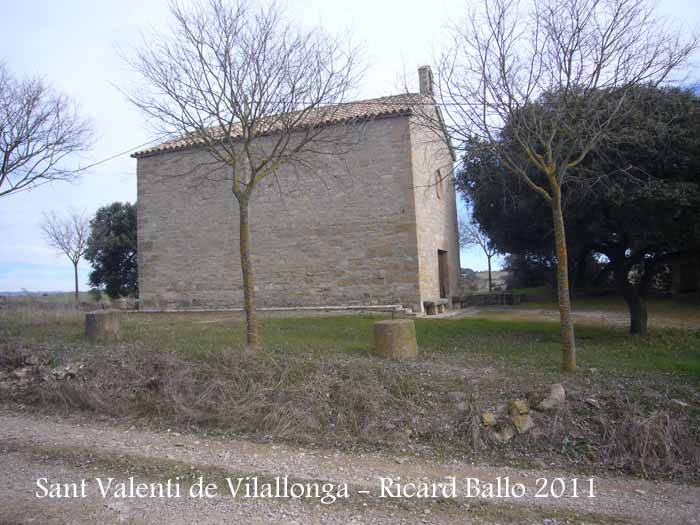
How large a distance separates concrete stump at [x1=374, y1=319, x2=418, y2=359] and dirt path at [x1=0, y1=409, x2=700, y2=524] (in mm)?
2532

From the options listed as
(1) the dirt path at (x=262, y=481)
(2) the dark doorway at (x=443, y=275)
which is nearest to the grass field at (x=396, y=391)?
(1) the dirt path at (x=262, y=481)

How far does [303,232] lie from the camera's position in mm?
15039

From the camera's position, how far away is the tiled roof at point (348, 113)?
303 inches

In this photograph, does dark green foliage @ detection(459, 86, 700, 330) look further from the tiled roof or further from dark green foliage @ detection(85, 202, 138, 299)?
dark green foliage @ detection(85, 202, 138, 299)

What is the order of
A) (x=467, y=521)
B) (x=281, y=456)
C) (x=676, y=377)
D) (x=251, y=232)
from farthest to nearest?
(x=251, y=232)
(x=676, y=377)
(x=281, y=456)
(x=467, y=521)

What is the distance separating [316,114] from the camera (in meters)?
8.44

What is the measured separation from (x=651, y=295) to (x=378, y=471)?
64.2 ft

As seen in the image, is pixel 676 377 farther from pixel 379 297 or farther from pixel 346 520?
pixel 379 297

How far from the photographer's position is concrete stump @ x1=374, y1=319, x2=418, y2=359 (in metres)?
7.21

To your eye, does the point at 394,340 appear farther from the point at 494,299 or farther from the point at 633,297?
the point at 494,299

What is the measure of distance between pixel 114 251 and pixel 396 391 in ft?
74.7

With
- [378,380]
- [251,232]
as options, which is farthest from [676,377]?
[251,232]

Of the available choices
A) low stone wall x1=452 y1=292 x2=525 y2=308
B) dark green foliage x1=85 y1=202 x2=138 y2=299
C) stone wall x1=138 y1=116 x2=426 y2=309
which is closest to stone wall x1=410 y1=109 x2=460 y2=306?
stone wall x1=138 y1=116 x2=426 y2=309

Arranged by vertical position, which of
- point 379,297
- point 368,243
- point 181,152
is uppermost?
point 181,152
